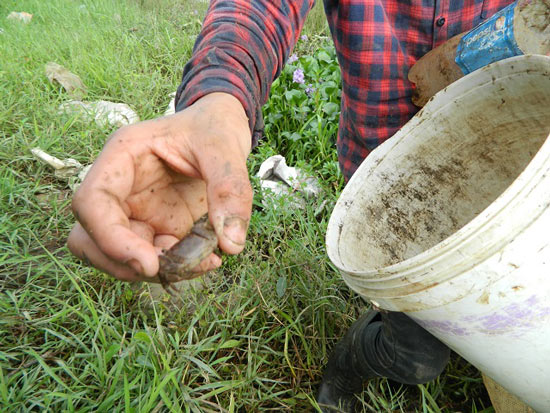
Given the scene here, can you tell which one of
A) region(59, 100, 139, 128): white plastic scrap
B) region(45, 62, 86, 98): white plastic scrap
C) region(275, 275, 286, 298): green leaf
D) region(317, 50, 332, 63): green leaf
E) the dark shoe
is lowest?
the dark shoe

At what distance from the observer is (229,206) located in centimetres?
89

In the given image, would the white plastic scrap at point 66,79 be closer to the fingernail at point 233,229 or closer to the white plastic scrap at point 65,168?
the white plastic scrap at point 65,168

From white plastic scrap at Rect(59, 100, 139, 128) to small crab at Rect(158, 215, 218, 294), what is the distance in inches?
84.8

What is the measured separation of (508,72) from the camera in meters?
1.02

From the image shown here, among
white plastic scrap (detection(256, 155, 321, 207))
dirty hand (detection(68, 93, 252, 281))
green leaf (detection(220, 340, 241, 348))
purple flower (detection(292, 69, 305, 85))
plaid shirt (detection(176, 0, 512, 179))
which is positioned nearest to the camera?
dirty hand (detection(68, 93, 252, 281))

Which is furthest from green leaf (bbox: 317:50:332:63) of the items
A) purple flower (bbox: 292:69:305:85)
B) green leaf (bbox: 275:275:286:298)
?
green leaf (bbox: 275:275:286:298)

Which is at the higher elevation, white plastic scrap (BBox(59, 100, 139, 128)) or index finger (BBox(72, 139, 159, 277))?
index finger (BBox(72, 139, 159, 277))

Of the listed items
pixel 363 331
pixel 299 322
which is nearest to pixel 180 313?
pixel 299 322

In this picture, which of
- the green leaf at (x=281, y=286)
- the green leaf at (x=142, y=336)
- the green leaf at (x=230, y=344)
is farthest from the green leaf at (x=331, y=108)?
the green leaf at (x=142, y=336)

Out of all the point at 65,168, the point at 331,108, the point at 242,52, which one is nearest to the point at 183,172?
the point at 242,52

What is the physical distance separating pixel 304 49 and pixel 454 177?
9.52ft

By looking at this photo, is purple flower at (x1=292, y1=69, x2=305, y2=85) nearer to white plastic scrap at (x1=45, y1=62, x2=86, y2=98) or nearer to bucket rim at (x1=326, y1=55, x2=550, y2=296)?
white plastic scrap at (x1=45, y1=62, x2=86, y2=98)

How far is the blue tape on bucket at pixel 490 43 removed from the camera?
3.84 ft

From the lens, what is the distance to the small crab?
924 mm
